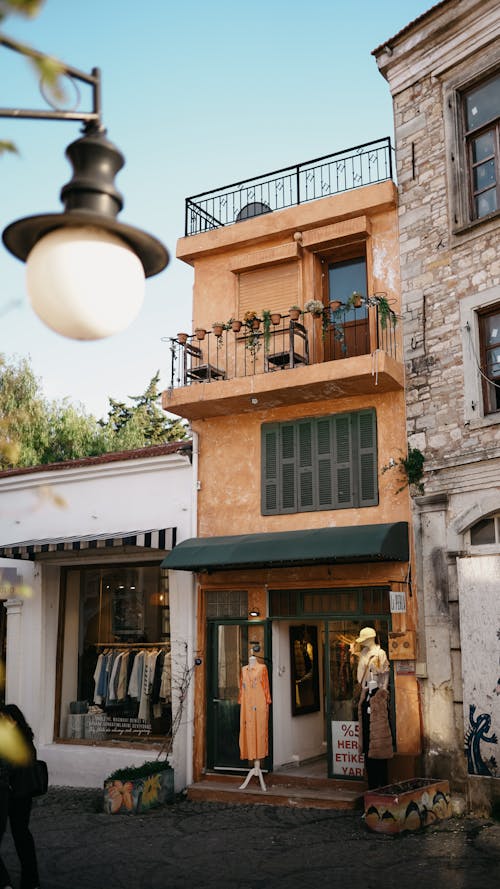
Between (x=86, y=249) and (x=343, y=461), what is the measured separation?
34.4 feet

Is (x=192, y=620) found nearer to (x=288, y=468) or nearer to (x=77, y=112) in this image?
(x=288, y=468)

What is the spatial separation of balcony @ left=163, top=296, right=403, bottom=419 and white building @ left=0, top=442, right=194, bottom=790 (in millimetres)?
1258

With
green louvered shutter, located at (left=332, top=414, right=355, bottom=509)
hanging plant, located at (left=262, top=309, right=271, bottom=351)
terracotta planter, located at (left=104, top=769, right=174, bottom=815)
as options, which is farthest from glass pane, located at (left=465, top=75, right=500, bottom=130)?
terracotta planter, located at (left=104, top=769, right=174, bottom=815)

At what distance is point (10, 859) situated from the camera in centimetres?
961

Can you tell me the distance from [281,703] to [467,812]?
11.4 ft

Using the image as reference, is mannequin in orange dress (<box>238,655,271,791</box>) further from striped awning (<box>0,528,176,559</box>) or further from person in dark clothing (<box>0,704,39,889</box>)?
person in dark clothing (<box>0,704,39,889</box>)

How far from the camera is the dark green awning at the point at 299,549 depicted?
37.7 feet

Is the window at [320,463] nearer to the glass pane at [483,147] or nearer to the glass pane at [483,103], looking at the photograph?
the glass pane at [483,147]

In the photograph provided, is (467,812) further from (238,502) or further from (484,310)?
(484,310)

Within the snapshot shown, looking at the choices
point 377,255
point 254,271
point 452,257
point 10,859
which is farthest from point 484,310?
point 10,859

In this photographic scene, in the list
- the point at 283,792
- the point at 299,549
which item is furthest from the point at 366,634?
the point at 283,792

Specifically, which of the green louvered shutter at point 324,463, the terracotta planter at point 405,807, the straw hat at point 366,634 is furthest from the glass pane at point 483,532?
the terracotta planter at point 405,807

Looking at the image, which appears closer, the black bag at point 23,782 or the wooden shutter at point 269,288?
the black bag at point 23,782

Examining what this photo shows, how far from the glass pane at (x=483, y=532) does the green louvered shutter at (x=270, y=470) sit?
10.5 ft
